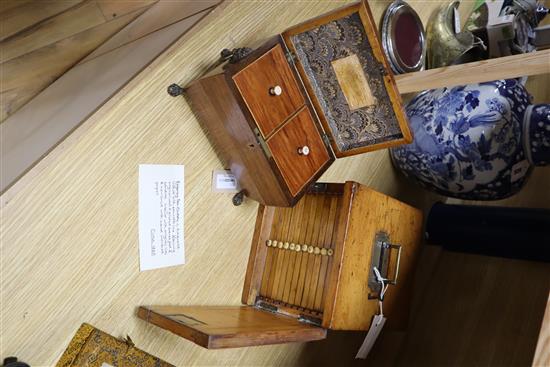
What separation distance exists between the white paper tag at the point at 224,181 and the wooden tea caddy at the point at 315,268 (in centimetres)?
9

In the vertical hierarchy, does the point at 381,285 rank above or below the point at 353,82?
below

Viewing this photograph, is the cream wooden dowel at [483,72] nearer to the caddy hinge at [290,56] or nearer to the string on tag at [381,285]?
the caddy hinge at [290,56]

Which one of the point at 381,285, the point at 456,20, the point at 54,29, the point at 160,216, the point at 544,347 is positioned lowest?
the point at 544,347

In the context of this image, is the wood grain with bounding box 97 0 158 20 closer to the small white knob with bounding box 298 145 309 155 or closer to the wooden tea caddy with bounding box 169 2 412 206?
the wooden tea caddy with bounding box 169 2 412 206

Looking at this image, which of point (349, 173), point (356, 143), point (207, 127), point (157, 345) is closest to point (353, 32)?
point (356, 143)

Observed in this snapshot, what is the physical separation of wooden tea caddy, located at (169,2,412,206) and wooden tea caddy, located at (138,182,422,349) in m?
0.10

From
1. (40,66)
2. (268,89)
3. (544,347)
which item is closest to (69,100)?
(40,66)

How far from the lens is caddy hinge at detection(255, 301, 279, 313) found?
1148 mm

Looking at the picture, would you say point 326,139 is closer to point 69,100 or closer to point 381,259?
point 381,259

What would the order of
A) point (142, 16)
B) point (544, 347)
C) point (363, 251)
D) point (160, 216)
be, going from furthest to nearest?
point (142, 16) → point (363, 251) → point (160, 216) → point (544, 347)

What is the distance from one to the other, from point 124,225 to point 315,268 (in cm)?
38

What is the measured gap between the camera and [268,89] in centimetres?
97

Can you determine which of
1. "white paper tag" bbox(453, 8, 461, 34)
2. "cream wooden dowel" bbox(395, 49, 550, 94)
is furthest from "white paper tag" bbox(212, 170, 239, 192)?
"white paper tag" bbox(453, 8, 461, 34)

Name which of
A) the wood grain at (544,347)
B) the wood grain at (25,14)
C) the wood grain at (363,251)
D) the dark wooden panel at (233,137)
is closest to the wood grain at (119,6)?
the wood grain at (25,14)
